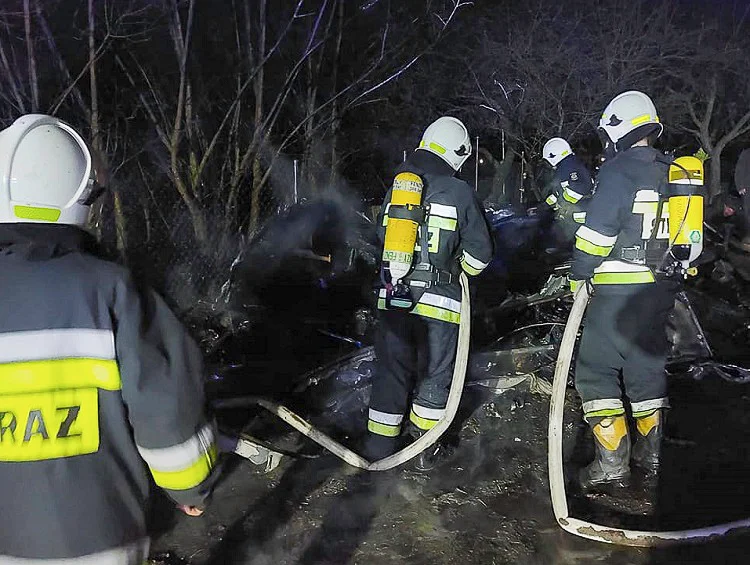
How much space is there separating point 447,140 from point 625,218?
1147 mm

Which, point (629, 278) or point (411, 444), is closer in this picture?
point (629, 278)

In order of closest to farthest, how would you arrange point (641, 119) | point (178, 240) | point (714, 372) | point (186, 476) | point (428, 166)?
point (186, 476) < point (641, 119) < point (428, 166) < point (714, 372) < point (178, 240)

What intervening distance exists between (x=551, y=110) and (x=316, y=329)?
12.8 metres

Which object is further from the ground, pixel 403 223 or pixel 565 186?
pixel 565 186

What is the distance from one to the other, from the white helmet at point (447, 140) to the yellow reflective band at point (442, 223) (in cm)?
35

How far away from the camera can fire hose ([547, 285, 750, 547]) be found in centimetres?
312

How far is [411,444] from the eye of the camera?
387 cm

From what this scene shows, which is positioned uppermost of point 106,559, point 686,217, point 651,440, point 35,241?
point 686,217

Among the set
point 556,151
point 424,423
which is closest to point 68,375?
point 424,423

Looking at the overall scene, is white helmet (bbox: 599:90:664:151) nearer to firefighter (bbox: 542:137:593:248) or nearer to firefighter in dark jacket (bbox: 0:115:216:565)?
firefighter (bbox: 542:137:593:248)

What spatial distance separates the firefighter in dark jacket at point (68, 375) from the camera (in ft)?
5.11

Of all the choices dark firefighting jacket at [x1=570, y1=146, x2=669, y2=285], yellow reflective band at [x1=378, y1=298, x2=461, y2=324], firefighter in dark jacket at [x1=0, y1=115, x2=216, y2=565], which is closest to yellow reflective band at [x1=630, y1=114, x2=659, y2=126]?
dark firefighting jacket at [x1=570, y1=146, x2=669, y2=285]

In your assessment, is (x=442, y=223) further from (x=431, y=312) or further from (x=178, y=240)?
(x=178, y=240)

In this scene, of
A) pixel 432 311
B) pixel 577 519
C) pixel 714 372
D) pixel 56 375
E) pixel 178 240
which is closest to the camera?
pixel 56 375
